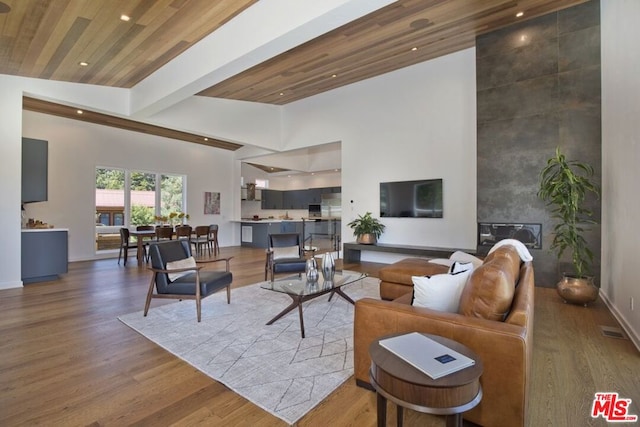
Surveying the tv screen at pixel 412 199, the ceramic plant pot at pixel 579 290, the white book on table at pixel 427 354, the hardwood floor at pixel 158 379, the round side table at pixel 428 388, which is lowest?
the hardwood floor at pixel 158 379

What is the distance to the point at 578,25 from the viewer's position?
443 cm

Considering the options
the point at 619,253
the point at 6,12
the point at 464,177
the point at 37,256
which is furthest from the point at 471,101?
the point at 37,256

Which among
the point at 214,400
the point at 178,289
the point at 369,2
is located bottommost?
the point at 214,400

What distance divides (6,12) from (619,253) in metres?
6.86

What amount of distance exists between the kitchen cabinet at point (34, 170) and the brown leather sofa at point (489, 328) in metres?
6.18

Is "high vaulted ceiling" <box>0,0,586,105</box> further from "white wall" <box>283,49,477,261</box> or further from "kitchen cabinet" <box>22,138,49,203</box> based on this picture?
"kitchen cabinet" <box>22,138,49,203</box>

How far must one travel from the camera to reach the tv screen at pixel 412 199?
6148 millimetres

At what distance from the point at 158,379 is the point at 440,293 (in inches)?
82.4

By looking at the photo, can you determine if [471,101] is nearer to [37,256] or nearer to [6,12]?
[6,12]

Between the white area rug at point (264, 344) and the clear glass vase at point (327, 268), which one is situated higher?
the clear glass vase at point (327, 268)

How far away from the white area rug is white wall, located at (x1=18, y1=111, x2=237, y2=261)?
497 centimetres

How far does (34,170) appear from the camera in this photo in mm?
5312

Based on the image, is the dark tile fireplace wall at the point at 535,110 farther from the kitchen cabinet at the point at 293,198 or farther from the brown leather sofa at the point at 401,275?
the kitchen cabinet at the point at 293,198

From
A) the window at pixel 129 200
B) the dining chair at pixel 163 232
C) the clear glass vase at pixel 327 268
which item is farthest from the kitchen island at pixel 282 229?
the clear glass vase at pixel 327 268
